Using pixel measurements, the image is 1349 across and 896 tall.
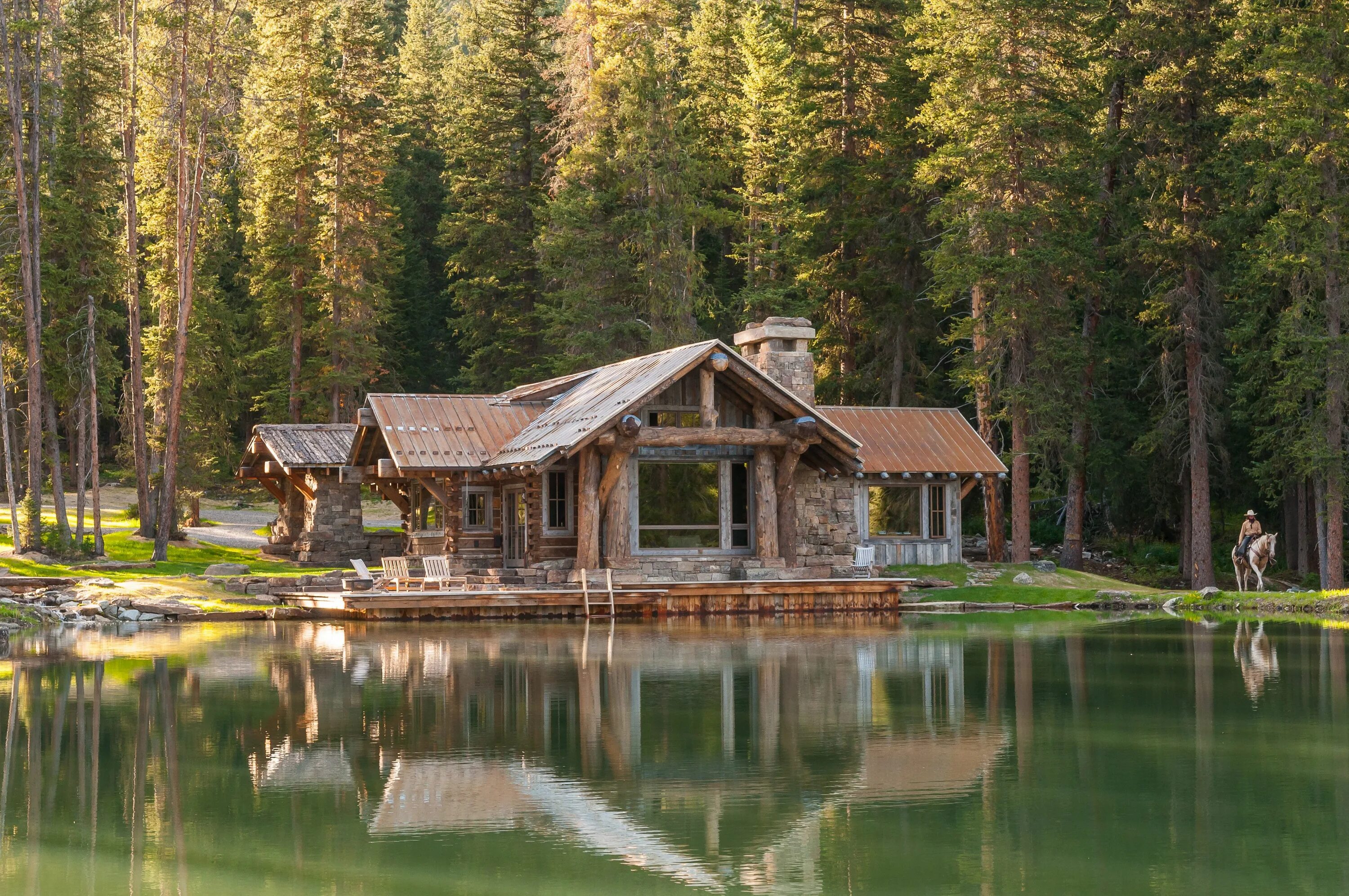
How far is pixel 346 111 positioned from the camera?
45.6 metres

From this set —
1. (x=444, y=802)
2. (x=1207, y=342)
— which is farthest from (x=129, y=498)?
(x=444, y=802)

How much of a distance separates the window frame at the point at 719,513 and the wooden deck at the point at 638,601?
5.54ft

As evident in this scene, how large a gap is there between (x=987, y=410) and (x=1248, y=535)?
8811 millimetres

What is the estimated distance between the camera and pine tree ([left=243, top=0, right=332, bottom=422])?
147 feet

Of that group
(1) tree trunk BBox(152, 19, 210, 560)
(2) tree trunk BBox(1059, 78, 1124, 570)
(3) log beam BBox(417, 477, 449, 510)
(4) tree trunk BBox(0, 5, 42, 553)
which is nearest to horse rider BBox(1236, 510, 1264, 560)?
(2) tree trunk BBox(1059, 78, 1124, 570)

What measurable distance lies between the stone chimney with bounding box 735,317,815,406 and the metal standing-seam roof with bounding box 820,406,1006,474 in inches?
83.2

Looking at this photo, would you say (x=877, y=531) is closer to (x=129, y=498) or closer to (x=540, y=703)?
(x=540, y=703)

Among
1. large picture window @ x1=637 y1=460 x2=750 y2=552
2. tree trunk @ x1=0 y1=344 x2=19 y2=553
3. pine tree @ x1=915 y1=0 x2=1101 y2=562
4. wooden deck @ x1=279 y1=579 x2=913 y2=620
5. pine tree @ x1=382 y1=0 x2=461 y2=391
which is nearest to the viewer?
wooden deck @ x1=279 y1=579 x2=913 y2=620

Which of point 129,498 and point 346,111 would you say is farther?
point 129,498

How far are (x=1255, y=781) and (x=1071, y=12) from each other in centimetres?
2719

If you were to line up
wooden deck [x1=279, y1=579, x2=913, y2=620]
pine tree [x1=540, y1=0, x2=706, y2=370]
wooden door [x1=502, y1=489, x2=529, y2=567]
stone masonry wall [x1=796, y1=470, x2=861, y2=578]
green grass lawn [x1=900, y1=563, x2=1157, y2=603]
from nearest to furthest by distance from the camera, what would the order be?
wooden deck [x1=279, y1=579, x2=913, y2=620] → green grass lawn [x1=900, y1=563, x2=1157, y2=603] → wooden door [x1=502, y1=489, x2=529, y2=567] → stone masonry wall [x1=796, y1=470, x2=861, y2=578] → pine tree [x1=540, y1=0, x2=706, y2=370]

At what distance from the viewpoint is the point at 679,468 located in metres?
32.9

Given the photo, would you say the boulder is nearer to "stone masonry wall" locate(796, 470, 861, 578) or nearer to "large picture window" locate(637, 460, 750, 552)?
"large picture window" locate(637, 460, 750, 552)

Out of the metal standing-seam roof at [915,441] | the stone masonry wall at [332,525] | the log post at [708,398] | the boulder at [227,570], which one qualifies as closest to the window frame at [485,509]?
the boulder at [227,570]
